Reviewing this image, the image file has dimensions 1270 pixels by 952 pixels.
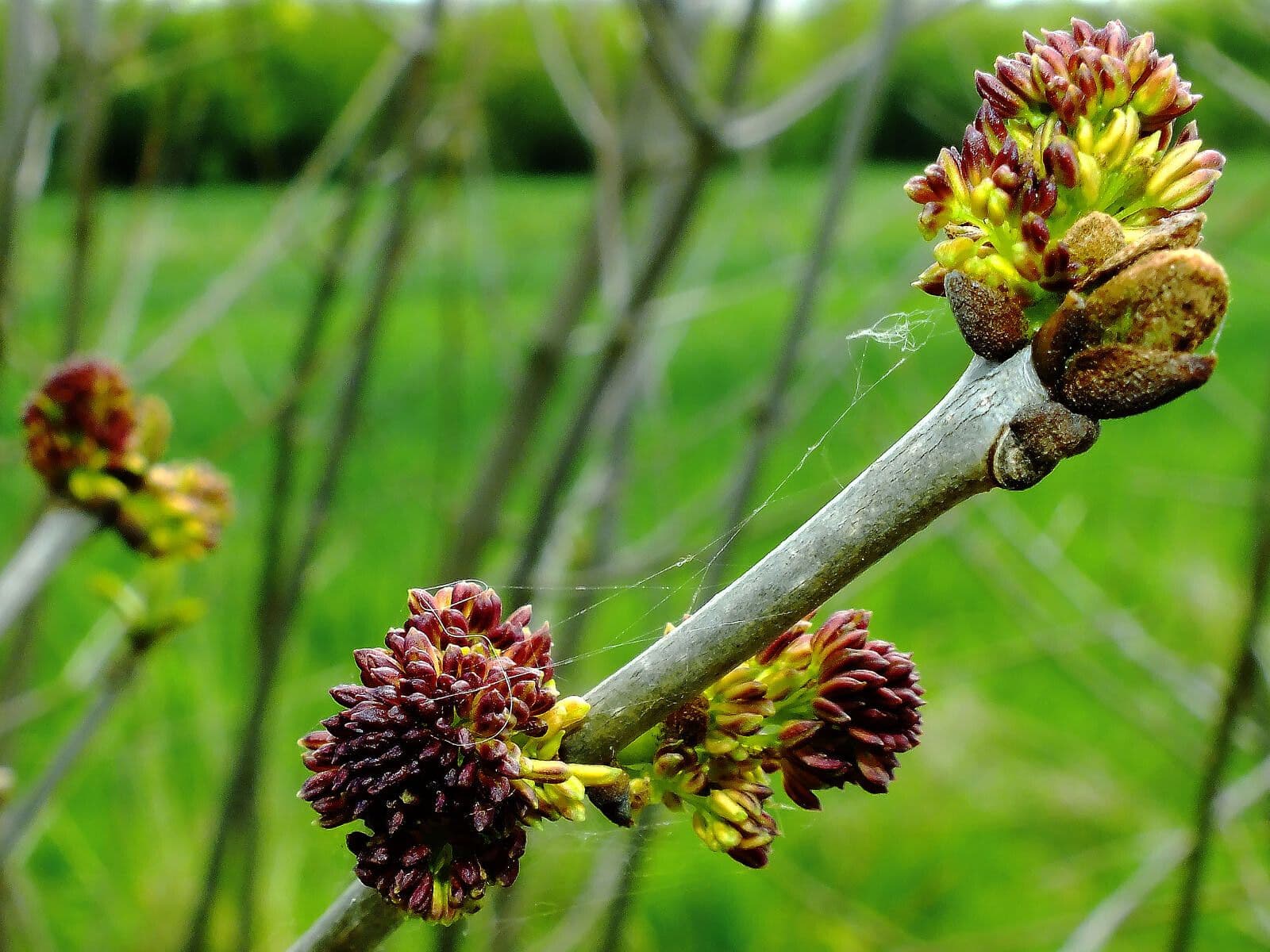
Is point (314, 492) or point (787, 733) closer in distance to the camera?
point (787, 733)

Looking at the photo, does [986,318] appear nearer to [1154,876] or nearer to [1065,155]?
[1065,155]

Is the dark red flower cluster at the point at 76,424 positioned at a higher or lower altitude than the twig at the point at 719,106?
higher

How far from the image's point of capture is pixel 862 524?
28cm

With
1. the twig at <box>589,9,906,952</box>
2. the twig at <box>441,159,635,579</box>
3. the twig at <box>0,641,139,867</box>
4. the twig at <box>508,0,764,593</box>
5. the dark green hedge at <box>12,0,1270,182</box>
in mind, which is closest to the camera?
the twig at <box>0,641,139,867</box>

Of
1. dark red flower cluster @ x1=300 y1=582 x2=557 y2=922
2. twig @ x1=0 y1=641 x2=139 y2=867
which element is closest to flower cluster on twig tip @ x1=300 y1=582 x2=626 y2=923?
dark red flower cluster @ x1=300 y1=582 x2=557 y2=922

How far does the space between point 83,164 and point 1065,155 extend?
1019 millimetres

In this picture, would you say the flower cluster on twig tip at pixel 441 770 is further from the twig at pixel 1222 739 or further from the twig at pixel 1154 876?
the twig at pixel 1154 876

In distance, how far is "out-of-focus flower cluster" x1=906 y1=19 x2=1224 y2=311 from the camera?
1.05 feet

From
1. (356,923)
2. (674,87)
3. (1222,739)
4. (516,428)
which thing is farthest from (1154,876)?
(356,923)

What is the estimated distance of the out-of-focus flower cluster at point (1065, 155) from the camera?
1.05ft

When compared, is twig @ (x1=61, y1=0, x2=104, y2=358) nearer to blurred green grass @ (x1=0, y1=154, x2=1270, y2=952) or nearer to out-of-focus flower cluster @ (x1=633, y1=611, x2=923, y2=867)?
blurred green grass @ (x1=0, y1=154, x2=1270, y2=952)

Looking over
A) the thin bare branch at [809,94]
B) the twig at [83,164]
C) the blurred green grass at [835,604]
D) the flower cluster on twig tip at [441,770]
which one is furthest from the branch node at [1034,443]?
the twig at [83,164]

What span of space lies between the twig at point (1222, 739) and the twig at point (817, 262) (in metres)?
0.40

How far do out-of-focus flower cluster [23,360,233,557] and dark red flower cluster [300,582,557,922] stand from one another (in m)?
0.32
